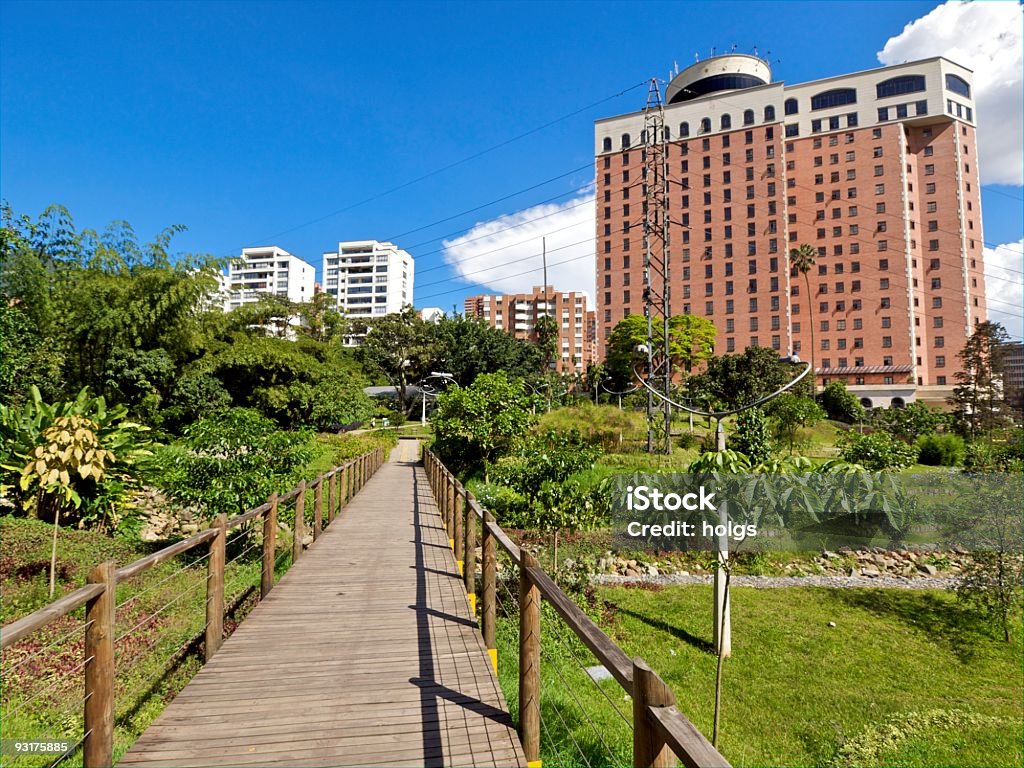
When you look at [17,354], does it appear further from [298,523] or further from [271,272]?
[271,272]

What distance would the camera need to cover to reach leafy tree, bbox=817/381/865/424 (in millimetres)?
40281

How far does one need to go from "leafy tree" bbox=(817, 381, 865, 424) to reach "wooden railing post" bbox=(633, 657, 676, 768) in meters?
44.2

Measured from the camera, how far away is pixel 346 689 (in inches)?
145

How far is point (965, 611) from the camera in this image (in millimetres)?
10914

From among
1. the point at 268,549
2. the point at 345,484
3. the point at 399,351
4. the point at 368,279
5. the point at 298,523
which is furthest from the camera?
the point at 368,279

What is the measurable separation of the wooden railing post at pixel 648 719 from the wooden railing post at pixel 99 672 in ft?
8.22

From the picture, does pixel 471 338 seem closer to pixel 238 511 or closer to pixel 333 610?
pixel 238 511

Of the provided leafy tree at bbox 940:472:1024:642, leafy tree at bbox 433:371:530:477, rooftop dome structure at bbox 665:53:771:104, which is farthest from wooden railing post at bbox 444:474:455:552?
rooftop dome structure at bbox 665:53:771:104

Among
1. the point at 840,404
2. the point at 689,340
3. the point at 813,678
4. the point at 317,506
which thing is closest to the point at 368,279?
the point at 689,340

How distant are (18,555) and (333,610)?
619 centimetres

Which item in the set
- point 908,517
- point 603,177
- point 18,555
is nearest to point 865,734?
point 908,517

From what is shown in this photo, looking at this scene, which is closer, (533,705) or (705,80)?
(533,705)

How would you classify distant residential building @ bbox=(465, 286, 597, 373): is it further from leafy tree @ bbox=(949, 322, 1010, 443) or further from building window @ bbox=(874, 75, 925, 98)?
leafy tree @ bbox=(949, 322, 1010, 443)

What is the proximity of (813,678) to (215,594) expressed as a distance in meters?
8.17
